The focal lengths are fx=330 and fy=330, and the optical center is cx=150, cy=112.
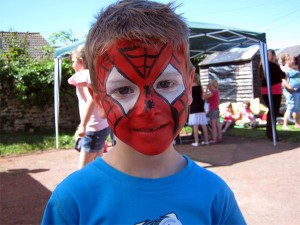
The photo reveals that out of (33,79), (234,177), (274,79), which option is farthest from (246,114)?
(33,79)

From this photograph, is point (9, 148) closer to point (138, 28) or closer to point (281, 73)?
point (281, 73)

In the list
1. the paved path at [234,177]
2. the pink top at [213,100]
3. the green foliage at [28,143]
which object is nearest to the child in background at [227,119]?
the paved path at [234,177]

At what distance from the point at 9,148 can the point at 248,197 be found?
612 cm

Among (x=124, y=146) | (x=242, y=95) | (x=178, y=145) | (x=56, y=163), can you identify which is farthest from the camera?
(x=242, y=95)

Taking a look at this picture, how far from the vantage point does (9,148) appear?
8.06 metres

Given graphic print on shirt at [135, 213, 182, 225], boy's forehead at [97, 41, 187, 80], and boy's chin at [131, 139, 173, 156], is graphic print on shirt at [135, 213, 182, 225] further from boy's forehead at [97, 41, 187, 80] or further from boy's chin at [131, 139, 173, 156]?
boy's forehead at [97, 41, 187, 80]

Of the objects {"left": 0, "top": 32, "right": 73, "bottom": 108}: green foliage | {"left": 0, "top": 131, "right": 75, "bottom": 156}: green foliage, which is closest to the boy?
{"left": 0, "top": 131, "right": 75, "bottom": 156}: green foliage

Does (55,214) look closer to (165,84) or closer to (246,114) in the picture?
(165,84)

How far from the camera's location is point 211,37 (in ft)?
26.8

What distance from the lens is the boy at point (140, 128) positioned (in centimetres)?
114

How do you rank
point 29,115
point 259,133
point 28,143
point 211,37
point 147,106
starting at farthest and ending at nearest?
point 29,115
point 259,133
point 28,143
point 211,37
point 147,106

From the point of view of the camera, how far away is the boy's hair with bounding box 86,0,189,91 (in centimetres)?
114

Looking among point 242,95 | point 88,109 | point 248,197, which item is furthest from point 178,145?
point 242,95

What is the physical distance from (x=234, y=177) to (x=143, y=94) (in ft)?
13.7
